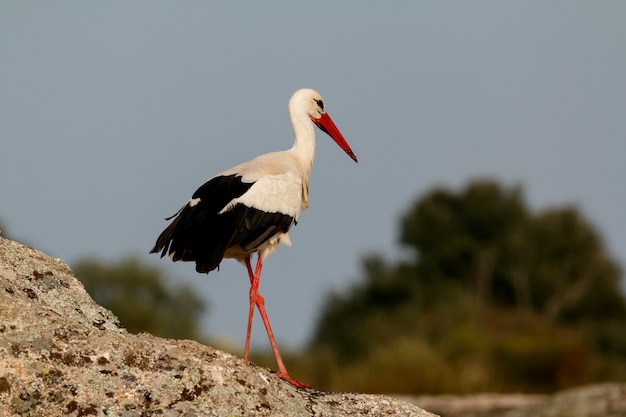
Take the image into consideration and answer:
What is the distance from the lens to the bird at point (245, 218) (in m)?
8.23

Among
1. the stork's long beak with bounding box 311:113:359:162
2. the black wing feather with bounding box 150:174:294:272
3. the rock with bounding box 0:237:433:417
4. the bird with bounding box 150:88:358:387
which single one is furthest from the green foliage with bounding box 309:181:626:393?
the rock with bounding box 0:237:433:417

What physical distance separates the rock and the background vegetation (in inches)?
856

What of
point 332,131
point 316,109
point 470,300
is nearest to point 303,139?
point 316,109

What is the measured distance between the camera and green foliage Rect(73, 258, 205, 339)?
40.0 metres

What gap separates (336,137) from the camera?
11.4 meters

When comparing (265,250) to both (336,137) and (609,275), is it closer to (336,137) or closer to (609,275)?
(336,137)

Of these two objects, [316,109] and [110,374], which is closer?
[110,374]

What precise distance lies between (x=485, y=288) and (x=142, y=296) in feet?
45.0

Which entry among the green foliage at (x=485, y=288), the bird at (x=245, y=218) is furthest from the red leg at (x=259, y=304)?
the green foliage at (x=485, y=288)

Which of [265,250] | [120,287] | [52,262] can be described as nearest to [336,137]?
[265,250]

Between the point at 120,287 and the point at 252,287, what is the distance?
3622cm

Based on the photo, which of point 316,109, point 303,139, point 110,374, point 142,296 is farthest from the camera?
point 142,296

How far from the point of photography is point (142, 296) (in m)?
45.2

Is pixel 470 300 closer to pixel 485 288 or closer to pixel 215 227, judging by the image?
pixel 485 288
